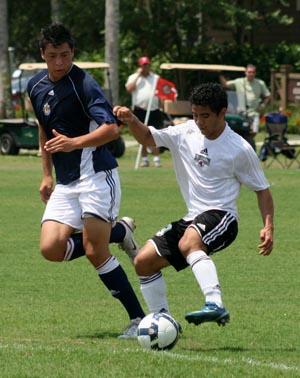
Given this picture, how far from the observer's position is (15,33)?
50.7 meters

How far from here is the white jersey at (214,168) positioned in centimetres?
855

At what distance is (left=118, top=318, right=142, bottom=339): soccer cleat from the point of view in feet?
28.3

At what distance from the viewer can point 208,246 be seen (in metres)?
8.49

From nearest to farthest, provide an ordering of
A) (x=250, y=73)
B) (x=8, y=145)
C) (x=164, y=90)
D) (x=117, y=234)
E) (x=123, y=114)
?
(x=123, y=114) < (x=117, y=234) < (x=164, y=90) < (x=8, y=145) < (x=250, y=73)

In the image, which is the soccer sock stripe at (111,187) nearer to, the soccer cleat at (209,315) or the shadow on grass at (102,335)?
the shadow on grass at (102,335)

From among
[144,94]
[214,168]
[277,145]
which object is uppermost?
[214,168]

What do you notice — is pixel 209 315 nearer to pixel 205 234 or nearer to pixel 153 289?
pixel 205 234

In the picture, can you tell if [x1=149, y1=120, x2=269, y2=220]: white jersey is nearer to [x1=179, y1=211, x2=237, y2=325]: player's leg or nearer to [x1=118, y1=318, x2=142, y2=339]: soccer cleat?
[x1=179, y1=211, x2=237, y2=325]: player's leg

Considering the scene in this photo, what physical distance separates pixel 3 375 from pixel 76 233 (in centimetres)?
210

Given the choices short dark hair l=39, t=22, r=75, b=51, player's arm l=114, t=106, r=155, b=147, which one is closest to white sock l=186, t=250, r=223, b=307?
player's arm l=114, t=106, r=155, b=147

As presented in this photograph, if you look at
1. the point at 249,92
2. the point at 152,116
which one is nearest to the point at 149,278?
the point at 152,116

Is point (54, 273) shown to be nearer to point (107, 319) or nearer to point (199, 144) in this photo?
point (107, 319)

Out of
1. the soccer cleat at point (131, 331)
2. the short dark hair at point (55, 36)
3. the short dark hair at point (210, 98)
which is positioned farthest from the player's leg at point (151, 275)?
the short dark hair at point (55, 36)

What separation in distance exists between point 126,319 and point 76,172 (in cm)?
132
